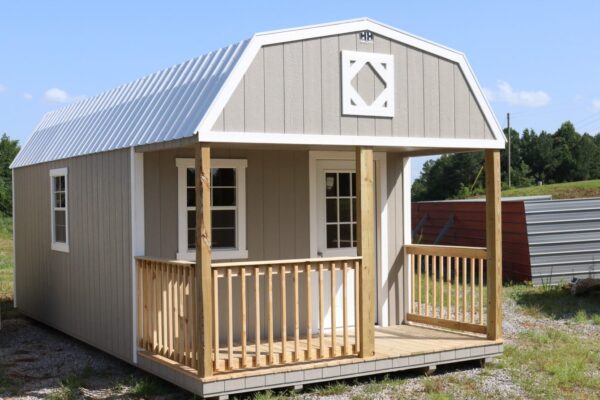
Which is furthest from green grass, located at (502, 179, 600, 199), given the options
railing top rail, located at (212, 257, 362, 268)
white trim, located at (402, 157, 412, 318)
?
railing top rail, located at (212, 257, 362, 268)

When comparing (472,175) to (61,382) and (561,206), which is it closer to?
(561,206)

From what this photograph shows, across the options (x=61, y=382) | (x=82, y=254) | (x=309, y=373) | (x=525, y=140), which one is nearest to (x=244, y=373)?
(x=309, y=373)

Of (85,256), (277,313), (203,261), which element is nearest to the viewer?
(203,261)

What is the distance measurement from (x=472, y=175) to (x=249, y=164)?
41.5 m

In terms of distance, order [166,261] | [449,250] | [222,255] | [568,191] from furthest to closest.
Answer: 1. [568,191]
2. [449,250]
3. [222,255]
4. [166,261]

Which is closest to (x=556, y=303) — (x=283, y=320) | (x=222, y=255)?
(x=222, y=255)

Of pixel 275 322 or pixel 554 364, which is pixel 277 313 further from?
pixel 554 364

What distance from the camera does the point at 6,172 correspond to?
30984 mm

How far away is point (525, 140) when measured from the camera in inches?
2110

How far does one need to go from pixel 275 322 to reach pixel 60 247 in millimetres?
3159

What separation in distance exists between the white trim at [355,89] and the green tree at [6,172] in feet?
80.1

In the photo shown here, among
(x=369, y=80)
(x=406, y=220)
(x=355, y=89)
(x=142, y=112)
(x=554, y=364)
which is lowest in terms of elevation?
(x=554, y=364)

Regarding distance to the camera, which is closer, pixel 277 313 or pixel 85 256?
pixel 277 313

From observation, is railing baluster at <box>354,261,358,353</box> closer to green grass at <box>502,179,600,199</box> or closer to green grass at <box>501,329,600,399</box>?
green grass at <box>501,329,600,399</box>
